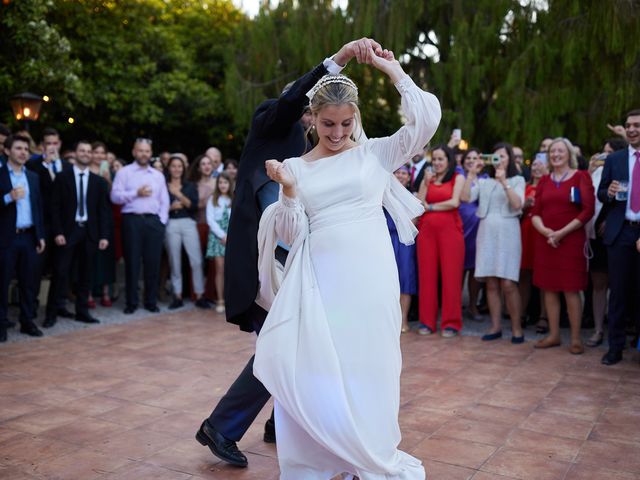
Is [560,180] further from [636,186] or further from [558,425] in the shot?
[558,425]

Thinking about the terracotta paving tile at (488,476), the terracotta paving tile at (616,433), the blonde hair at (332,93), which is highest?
the blonde hair at (332,93)

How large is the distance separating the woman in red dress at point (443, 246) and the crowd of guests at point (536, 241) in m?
0.01

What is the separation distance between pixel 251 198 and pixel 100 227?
535 cm

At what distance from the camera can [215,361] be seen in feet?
20.5

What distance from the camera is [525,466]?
3.81 metres

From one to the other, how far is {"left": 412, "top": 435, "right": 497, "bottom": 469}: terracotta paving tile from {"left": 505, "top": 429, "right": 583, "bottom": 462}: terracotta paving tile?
198mm

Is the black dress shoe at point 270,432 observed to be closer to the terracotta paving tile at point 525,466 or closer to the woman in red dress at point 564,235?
the terracotta paving tile at point 525,466

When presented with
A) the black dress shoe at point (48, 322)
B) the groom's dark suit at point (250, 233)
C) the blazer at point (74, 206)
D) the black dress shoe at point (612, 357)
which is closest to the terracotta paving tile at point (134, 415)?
the groom's dark suit at point (250, 233)

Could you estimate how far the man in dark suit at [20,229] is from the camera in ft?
22.9

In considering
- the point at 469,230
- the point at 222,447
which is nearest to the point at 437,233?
the point at 469,230

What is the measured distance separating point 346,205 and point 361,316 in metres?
0.52

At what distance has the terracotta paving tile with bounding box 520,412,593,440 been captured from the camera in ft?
14.4

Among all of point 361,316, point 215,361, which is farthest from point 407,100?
point 215,361

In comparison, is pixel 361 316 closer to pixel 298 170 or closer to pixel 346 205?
pixel 346 205
